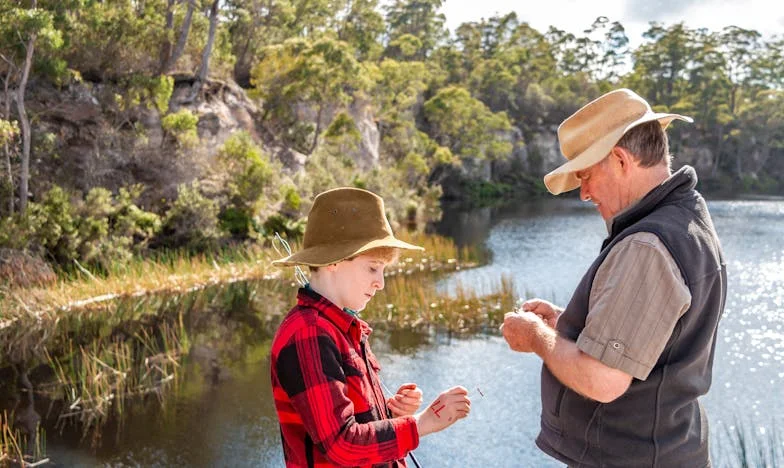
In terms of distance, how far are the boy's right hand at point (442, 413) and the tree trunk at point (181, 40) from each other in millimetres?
16853

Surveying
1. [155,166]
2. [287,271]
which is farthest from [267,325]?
[155,166]

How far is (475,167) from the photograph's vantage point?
3719 centimetres

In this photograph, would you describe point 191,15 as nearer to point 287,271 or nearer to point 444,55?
point 287,271

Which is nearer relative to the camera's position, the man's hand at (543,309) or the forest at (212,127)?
the man's hand at (543,309)

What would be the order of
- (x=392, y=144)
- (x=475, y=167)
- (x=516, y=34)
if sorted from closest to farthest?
1. (x=392, y=144)
2. (x=475, y=167)
3. (x=516, y=34)

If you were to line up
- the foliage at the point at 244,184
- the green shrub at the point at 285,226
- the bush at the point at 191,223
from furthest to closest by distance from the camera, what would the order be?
the green shrub at the point at 285,226, the foliage at the point at 244,184, the bush at the point at 191,223

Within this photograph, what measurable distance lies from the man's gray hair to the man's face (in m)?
0.06

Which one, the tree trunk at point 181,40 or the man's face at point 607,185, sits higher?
the tree trunk at point 181,40

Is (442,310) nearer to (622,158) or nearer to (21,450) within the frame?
(21,450)

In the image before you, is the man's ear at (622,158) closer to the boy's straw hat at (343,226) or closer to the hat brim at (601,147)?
the hat brim at (601,147)

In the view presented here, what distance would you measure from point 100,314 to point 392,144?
19986 mm

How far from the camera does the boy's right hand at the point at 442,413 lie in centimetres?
195

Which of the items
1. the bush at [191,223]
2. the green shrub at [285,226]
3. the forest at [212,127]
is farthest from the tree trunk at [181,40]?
the green shrub at [285,226]

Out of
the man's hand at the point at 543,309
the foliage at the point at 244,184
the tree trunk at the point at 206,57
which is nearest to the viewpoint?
the man's hand at the point at 543,309
